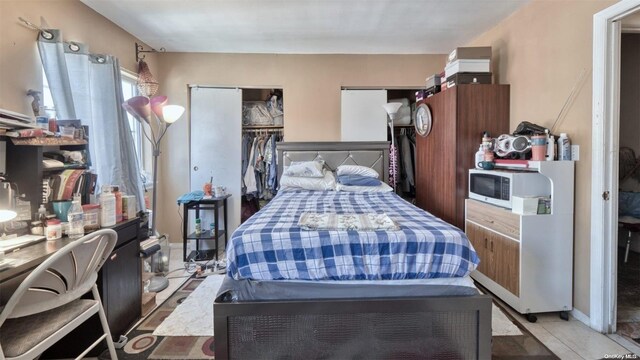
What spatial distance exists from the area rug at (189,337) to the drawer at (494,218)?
2.00ft

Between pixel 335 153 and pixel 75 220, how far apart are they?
274cm

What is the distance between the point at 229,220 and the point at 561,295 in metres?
3.48

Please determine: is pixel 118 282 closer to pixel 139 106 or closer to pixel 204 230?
pixel 139 106

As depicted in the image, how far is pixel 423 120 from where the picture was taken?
3580mm

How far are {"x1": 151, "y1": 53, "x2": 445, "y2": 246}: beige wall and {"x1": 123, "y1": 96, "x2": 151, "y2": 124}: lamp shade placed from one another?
121cm

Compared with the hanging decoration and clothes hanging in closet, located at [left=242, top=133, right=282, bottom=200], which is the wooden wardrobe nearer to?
clothes hanging in closet, located at [left=242, top=133, right=282, bottom=200]

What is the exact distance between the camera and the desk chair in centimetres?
120

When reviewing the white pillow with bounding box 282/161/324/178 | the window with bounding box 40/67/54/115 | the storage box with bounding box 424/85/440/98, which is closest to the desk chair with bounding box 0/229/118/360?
the window with bounding box 40/67/54/115

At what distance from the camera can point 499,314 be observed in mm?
2309

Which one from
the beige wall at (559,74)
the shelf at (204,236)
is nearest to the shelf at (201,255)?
the shelf at (204,236)

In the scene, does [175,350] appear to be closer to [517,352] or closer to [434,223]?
[434,223]

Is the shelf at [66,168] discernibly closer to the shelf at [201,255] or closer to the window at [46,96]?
the window at [46,96]

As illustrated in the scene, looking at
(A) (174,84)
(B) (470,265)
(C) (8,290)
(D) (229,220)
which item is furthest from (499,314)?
(A) (174,84)

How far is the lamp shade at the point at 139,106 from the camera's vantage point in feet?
8.98
